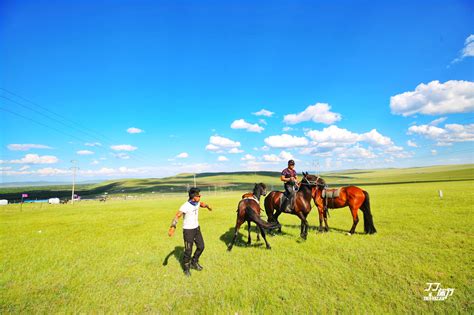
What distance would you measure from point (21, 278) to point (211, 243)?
701 centimetres

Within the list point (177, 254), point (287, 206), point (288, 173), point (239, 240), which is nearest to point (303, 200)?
point (287, 206)

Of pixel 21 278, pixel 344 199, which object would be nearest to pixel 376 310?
pixel 344 199

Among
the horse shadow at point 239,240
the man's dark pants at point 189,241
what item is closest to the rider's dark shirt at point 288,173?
the horse shadow at point 239,240

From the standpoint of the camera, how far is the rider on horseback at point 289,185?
11620 mm

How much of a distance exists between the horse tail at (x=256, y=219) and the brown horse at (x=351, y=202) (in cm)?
425

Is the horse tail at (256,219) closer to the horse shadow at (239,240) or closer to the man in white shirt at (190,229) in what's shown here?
the horse shadow at (239,240)

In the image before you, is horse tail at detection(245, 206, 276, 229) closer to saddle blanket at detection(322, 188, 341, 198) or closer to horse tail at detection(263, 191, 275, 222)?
horse tail at detection(263, 191, 275, 222)

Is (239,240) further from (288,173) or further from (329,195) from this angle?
(329,195)

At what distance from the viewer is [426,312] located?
4.90 meters

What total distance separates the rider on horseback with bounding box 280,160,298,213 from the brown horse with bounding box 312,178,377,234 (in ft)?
4.60

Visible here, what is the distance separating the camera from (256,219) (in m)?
9.37

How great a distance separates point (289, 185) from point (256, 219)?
334cm

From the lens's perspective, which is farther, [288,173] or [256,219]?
[288,173]

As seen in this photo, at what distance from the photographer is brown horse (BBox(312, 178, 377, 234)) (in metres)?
11.6
